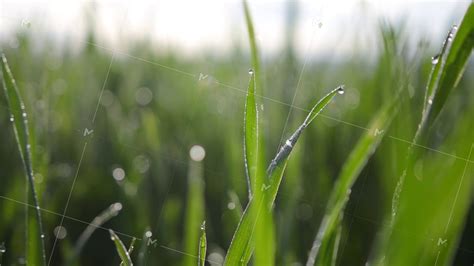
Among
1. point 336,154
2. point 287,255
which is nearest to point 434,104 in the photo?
point 287,255

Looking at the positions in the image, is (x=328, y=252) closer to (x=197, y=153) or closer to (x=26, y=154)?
(x=26, y=154)

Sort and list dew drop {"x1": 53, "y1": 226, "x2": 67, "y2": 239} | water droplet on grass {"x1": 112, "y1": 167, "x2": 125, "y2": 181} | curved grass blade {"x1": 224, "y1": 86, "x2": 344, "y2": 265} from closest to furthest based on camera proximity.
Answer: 1. curved grass blade {"x1": 224, "y1": 86, "x2": 344, "y2": 265}
2. dew drop {"x1": 53, "y1": 226, "x2": 67, "y2": 239}
3. water droplet on grass {"x1": 112, "y1": 167, "x2": 125, "y2": 181}

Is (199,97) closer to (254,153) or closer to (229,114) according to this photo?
(229,114)

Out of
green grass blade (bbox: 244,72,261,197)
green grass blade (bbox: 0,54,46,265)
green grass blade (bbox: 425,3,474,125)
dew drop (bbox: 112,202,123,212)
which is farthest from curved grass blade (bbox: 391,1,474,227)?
dew drop (bbox: 112,202,123,212)

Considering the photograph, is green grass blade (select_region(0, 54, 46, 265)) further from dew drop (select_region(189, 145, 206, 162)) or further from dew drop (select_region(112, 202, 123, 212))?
dew drop (select_region(189, 145, 206, 162))

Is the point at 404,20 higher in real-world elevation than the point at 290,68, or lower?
higher

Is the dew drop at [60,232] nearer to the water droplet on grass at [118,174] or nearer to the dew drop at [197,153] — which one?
the water droplet on grass at [118,174]

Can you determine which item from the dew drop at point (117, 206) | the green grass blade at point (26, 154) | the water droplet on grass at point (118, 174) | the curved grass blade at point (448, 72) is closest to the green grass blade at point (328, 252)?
the curved grass blade at point (448, 72)

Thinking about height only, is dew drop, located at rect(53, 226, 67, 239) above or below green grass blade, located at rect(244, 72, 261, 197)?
below

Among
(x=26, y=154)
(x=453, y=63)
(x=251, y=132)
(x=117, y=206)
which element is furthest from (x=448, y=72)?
(x=117, y=206)
